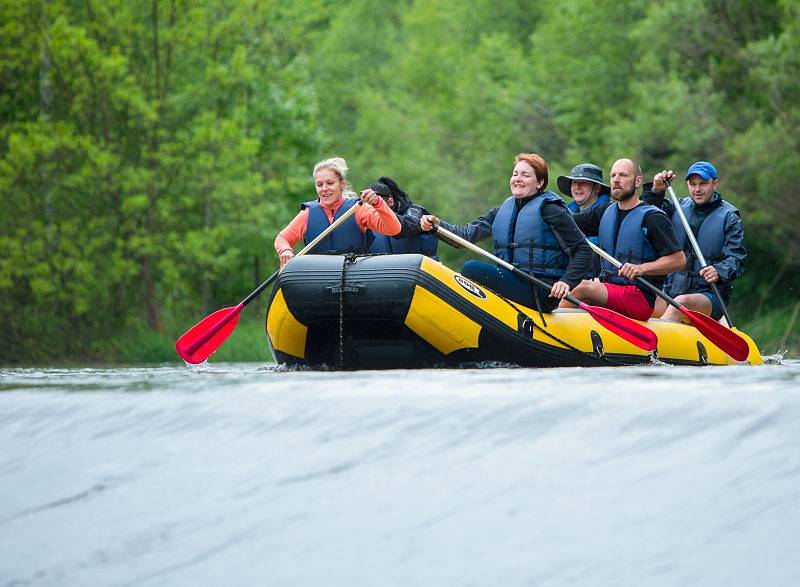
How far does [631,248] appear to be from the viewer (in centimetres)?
799

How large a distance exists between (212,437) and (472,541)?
2.92 feet

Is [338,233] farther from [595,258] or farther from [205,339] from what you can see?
[595,258]

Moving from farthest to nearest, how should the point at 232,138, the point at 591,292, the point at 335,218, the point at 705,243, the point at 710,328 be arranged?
the point at 232,138
the point at 705,243
the point at 710,328
the point at 591,292
the point at 335,218

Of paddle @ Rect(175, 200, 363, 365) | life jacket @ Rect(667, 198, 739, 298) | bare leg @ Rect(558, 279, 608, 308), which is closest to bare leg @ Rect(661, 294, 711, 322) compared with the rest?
life jacket @ Rect(667, 198, 739, 298)

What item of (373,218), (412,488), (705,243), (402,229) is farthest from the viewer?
(705,243)

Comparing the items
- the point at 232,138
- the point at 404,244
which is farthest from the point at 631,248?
the point at 232,138

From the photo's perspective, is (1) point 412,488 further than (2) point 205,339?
No

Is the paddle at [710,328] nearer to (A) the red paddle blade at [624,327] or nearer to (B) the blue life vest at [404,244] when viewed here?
(A) the red paddle blade at [624,327]

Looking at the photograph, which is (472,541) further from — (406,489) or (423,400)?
(423,400)

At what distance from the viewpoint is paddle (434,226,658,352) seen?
7391mm

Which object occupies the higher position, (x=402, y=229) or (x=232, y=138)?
(x=232, y=138)

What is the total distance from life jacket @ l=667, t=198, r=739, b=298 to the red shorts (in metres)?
0.61

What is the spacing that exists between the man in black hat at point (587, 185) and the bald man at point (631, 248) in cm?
31

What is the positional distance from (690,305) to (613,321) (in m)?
1.30
